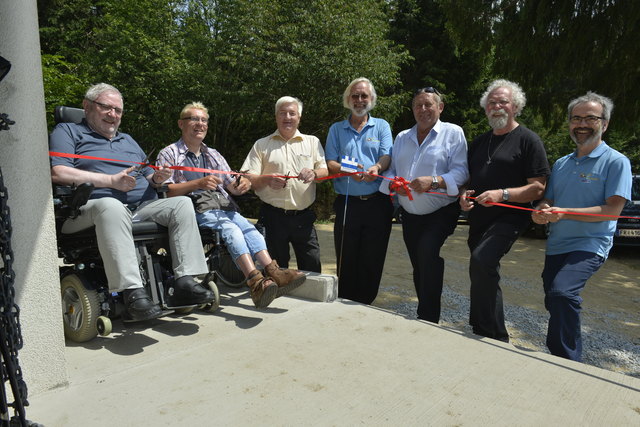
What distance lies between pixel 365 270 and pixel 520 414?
241cm

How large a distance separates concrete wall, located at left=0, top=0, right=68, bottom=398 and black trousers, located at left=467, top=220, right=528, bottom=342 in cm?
→ 263

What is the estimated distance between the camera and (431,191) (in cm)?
401

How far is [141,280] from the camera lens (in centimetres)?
334

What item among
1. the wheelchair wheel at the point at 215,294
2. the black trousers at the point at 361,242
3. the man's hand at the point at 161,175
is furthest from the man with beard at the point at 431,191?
the man's hand at the point at 161,175

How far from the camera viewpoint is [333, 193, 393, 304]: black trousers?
4.55 meters

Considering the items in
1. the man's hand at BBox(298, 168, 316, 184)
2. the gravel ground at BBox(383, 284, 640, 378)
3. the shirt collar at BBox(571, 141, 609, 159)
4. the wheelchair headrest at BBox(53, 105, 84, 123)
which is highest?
the wheelchair headrest at BBox(53, 105, 84, 123)

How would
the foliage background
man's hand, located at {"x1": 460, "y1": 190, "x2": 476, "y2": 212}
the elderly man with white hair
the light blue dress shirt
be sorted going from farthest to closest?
1. the foliage background
2. the elderly man with white hair
3. the light blue dress shirt
4. man's hand, located at {"x1": 460, "y1": 190, "x2": 476, "y2": 212}

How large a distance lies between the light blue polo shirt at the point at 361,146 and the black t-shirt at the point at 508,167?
0.98 m

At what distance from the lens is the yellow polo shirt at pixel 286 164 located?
451 cm

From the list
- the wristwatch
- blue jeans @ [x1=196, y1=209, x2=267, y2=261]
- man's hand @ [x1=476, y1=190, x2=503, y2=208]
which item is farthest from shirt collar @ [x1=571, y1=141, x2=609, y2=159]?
blue jeans @ [x1=196, y1=209, x2=267, y2=261]

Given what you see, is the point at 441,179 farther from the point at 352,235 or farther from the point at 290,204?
the point at 290,204

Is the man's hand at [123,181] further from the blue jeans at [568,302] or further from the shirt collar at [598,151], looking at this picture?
the shirt collar at [598,151]

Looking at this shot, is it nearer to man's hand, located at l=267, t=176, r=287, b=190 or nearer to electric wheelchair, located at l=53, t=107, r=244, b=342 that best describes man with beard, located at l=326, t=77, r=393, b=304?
man's hand, located at l=267, t=176, r=287, b=190

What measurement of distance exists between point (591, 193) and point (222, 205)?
8.95 ft
